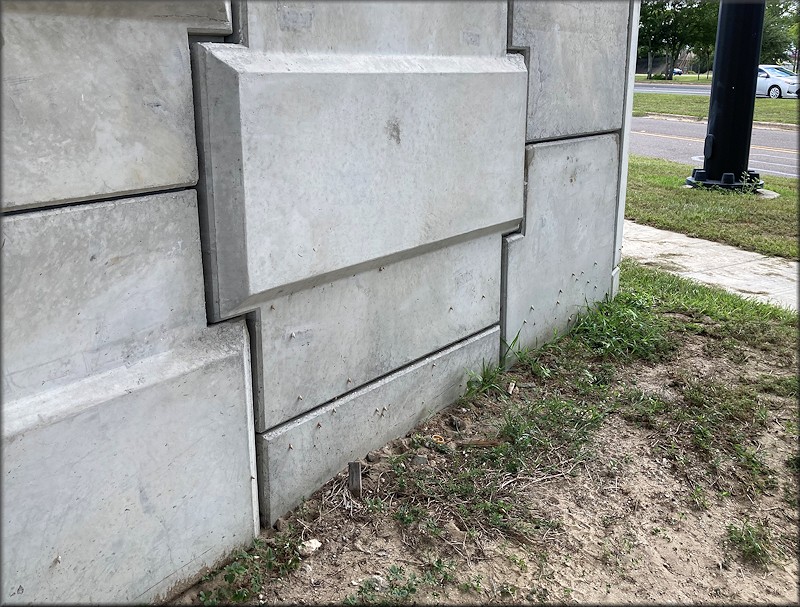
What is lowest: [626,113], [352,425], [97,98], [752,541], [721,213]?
[752,541]

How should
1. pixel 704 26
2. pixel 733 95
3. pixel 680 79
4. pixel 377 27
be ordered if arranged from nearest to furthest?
1. pixel 377 27
2. pixel 733 95
3. pixel 704 26
4. pixel 680 79

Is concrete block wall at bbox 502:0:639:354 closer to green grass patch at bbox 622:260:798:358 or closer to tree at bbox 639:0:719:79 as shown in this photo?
green grass patch at bbox 622:260:798:358

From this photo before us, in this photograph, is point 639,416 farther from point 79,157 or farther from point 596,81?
point 79,157

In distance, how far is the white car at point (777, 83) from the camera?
29.9 m

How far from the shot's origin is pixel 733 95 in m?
9.47

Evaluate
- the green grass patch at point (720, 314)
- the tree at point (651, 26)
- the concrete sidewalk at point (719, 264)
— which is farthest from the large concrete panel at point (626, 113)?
the tree at point (651, 26)

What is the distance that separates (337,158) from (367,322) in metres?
0.68

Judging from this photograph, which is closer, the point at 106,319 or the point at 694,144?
the point at 106,319

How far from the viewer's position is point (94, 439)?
2.06 metres

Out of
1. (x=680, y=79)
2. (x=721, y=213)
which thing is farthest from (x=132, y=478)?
(x=680, y=79)

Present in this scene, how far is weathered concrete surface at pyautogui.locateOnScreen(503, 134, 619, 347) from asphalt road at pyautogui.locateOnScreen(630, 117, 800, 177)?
29.3 feet

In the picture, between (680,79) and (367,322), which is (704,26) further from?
(367,322)

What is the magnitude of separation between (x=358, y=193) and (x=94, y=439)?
1234 millimetres

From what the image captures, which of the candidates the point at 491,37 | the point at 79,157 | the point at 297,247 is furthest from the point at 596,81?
the point at 79,157
